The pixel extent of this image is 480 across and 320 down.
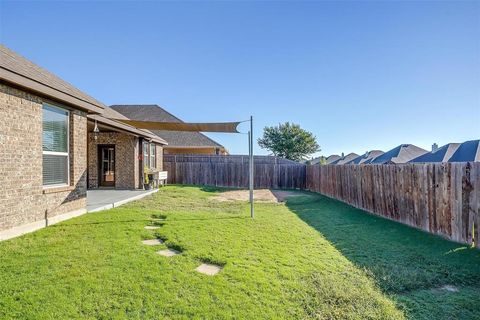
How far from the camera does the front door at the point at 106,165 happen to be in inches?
489

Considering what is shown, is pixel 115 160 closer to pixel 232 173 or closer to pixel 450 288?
pixel 232 173

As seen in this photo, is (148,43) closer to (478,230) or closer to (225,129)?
(225,129)

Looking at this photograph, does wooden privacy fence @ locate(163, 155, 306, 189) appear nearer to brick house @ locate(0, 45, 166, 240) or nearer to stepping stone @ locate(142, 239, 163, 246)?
brick house @ locate(0, 45, 166, 240)

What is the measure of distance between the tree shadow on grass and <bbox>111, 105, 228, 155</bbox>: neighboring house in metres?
15.5

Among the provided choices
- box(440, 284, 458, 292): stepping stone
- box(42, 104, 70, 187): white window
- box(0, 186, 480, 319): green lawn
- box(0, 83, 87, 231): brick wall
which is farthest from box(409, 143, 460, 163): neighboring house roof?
box(0, 83, 87, 231): brick wall

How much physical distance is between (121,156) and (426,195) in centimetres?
1192

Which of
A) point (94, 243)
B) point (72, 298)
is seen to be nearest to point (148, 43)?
point (94, 243)

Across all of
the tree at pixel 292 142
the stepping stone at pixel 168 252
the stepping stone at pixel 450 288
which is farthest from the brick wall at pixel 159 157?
the tree at pixel 292 142

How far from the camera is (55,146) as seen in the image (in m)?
6.29

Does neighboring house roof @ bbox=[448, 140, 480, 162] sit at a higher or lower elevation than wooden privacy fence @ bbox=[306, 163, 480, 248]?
higher

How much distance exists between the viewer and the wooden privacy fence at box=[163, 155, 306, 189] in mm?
17344

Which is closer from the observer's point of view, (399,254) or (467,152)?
(399,254)

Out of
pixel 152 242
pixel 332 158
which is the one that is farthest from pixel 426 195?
pixel 332 158

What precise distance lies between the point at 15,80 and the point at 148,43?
22.6ft
